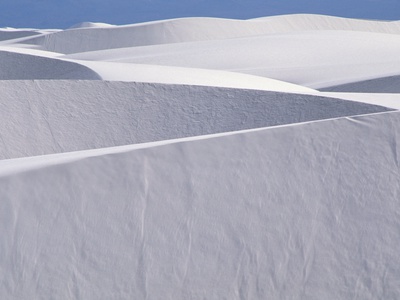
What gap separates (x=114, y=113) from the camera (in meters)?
5.80

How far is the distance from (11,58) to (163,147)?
721 centimetres

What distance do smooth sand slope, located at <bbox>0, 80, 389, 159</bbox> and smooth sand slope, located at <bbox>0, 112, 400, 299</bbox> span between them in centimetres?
199

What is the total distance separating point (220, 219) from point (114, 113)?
262 centimetres

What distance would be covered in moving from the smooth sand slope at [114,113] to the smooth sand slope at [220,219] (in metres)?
1.99

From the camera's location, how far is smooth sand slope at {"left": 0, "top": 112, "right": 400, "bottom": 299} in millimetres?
3043

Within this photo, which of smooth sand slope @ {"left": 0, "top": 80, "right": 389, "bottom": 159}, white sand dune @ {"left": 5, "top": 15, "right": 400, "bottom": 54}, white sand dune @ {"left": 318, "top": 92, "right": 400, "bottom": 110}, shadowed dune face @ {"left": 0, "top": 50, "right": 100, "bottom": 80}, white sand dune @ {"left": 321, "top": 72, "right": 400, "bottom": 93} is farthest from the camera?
white sand dune @ {"left": 5, "top": 15, "right": 400, "bottom": 54}

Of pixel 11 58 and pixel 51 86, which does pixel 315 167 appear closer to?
pixel 51 86

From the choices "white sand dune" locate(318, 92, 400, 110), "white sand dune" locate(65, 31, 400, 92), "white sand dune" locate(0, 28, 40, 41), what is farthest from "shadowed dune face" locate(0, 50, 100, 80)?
"white sand dune" locate(0, 28, 40, 41)

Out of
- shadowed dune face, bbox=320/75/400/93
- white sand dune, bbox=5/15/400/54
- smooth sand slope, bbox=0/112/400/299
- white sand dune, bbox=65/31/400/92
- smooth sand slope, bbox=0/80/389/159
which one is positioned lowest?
smooth sand slope, bbox=0/112/400/299

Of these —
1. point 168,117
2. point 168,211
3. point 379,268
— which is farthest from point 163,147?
point 168,117

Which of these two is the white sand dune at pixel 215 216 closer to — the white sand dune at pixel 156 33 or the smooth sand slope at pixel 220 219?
the smooth sand slope at pixel 220 219

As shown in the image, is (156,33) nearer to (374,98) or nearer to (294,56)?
(294,56)

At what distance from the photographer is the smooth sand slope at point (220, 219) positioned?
120 inches

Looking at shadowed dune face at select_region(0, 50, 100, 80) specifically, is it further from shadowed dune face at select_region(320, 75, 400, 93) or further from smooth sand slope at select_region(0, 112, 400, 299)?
smooth sand slope at select_region(0, 112, 400, 299)
